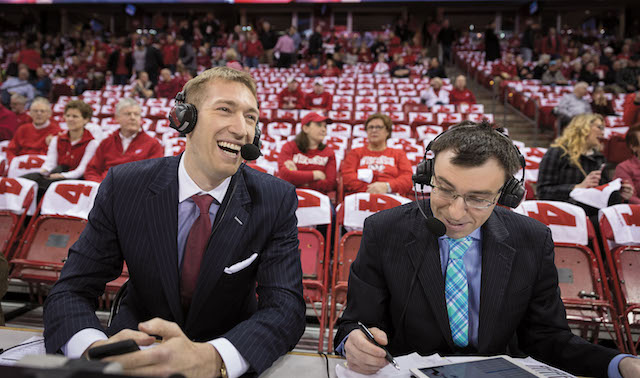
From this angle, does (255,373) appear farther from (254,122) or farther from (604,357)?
(604,357)

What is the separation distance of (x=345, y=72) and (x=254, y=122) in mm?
12132

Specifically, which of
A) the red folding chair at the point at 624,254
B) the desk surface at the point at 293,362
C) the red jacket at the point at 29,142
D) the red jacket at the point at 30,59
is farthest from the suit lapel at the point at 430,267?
the red jacket at the point at 30,59

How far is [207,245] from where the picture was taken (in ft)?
4.61

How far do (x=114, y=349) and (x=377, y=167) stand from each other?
3.48 metres

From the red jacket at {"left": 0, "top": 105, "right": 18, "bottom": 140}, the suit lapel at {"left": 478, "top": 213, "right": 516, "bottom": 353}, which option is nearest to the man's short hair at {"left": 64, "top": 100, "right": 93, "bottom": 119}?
the red jacket at {"left": 0, "top": 105, "right": 18, "bottom": 140}

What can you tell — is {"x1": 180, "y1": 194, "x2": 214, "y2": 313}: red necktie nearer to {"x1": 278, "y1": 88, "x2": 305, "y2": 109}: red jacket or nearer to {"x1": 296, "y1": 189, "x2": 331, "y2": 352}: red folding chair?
{"x1": 296, "y1": 189, "x2": 331, "y2": 352}: red folding chair

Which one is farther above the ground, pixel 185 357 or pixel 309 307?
pixel 185 357

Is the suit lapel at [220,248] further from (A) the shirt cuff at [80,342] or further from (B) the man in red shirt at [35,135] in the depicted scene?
(B) the man in red shirt at [35,135]

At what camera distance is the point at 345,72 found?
13117 mm

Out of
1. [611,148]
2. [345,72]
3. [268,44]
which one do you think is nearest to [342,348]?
[611,148]

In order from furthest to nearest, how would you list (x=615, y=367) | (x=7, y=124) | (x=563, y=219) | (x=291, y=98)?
(x=291, y=98) → (x=7, y=124) → (x=563, y=219) → (x=615, y=367)

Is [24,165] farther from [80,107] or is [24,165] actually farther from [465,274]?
[465,274]

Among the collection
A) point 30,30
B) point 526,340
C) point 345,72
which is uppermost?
point 30,30

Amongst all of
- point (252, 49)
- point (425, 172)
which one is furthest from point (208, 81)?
point (252, 49)
